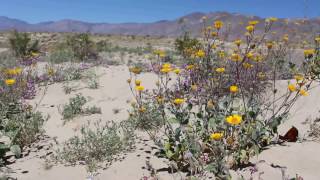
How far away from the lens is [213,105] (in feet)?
13.8

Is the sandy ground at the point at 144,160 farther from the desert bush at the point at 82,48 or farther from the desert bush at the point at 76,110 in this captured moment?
the desert bush at the point at 82,48

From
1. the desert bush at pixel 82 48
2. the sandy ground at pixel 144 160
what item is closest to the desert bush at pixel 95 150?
the sandy ground at pixel 144 160

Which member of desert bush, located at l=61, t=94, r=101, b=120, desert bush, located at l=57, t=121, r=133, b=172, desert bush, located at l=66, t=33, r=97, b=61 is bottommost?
desert bush, located at l=57, t=121, r=133, b=172

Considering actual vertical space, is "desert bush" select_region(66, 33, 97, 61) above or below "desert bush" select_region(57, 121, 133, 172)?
above

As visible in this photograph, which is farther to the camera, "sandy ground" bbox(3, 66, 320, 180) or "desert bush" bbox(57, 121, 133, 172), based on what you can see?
"desert bush" bbox(57, 121, 133, 172)

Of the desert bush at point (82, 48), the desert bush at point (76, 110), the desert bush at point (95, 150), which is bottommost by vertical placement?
the desert bush at point (95, 150)

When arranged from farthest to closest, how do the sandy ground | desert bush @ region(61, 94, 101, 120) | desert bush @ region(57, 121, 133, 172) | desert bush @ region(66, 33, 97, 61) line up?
desert bush @ region(66, 33, 97, 61)
desert bush @ region(61, 94, 101, 120)
desert bush @ region(57, 121, 133, 172)
the sandy ground

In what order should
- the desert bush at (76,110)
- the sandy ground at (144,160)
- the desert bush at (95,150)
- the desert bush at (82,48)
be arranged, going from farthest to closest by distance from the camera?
the desert bush at (82,48) → the desert bush at (76,110) → the desert bush at (95,150) → the sandy ground at (144,160)

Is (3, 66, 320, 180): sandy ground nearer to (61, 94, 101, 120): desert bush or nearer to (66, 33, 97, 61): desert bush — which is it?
(61, 94, 101, 120): desert bush

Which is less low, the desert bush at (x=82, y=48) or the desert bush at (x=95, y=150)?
the desert bush at (x=82, y=48)

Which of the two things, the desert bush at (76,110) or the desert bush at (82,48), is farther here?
the desert bush at (82,48)

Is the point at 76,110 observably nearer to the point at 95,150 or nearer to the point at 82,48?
the point at 95,150

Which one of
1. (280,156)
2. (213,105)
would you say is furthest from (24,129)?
(280,156)

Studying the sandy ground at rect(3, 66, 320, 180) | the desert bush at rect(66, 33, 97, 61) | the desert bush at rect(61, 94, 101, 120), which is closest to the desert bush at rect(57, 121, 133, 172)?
the sandy ground at rect(3, 66, 320, 180)
